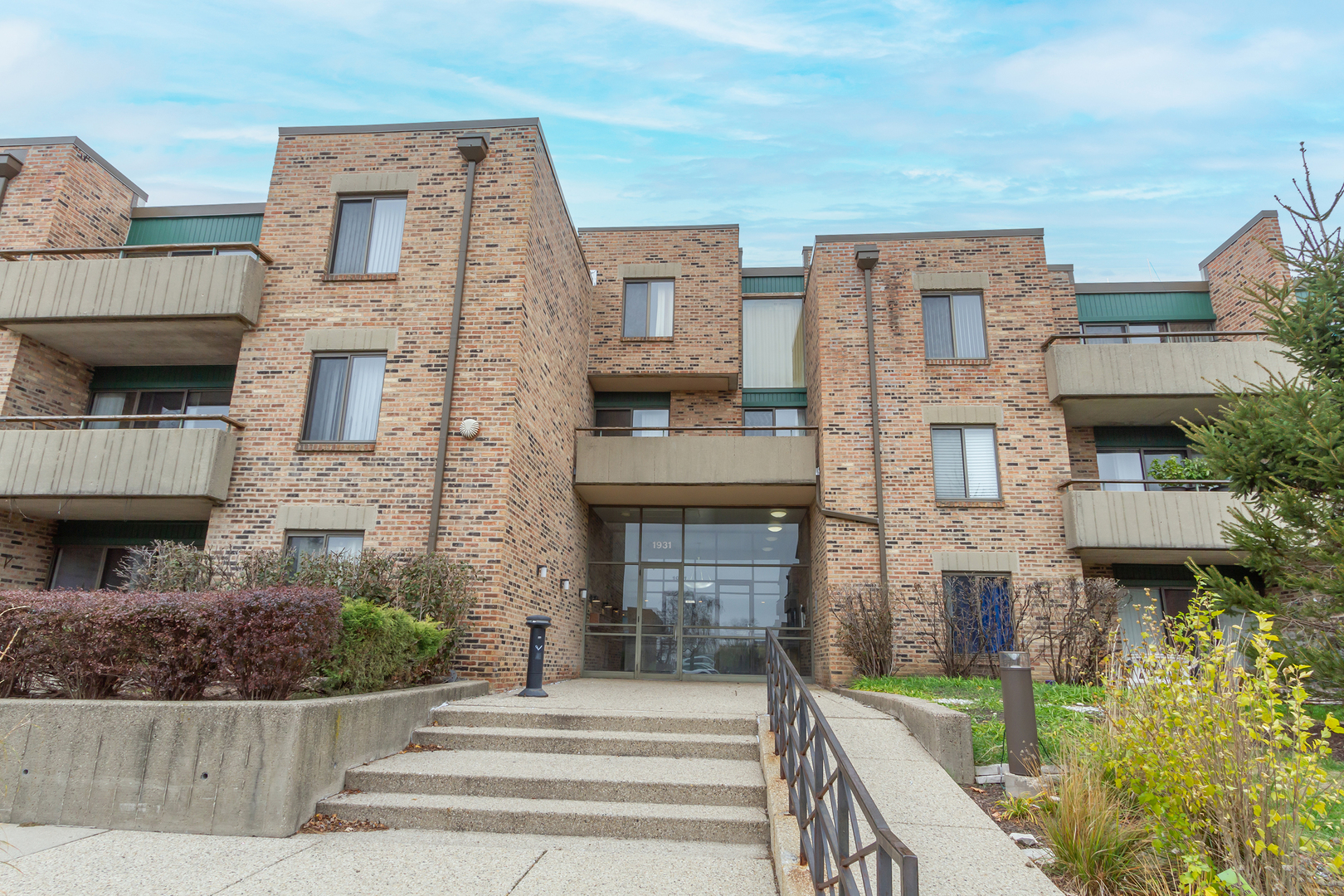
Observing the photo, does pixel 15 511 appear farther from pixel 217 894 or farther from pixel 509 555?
pixel 217 894

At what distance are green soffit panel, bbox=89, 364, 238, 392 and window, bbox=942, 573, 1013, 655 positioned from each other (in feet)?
46.9

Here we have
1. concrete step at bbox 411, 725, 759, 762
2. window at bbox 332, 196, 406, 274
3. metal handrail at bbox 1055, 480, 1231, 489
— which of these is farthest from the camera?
metal handrail at bbox 1055, 480, 1231, 489

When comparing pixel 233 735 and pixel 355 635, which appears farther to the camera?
pixel 355 635

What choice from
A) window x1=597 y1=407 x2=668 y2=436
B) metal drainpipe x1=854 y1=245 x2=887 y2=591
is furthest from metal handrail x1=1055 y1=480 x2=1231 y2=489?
window x1=597 y1=407 x2=668 y2=436

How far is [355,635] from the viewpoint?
6.66 meters

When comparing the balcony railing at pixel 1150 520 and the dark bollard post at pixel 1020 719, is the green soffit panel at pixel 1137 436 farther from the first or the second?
the dark bollard post at pixel 1020 719

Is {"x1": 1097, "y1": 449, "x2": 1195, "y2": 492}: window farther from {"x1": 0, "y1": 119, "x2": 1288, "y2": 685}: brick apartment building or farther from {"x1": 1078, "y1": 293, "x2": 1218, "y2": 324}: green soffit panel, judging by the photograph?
{"x1": 1078, "y1": 293, "x2": 1218, "y2": 324}: green soffit panel

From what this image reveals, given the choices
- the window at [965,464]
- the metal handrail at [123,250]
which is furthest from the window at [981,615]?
the metal handrail at [123,250]

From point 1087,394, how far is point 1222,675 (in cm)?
1112

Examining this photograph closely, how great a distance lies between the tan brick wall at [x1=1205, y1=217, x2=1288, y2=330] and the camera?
1496 centimetres

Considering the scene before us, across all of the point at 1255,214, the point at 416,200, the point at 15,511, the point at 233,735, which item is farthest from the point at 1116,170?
the point at 15,511

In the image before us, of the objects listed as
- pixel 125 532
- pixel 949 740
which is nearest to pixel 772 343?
pixel 949 740

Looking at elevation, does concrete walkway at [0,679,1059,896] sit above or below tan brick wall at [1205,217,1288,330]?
below

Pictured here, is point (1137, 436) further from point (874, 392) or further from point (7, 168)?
point (7, 168)
